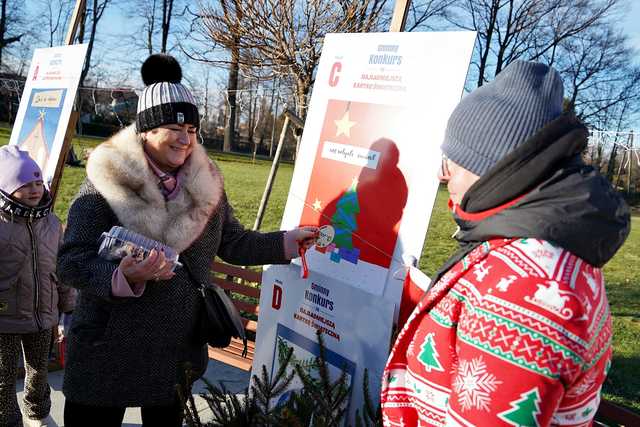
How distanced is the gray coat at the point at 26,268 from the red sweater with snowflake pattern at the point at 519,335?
2.41 metres

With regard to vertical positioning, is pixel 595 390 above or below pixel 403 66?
below

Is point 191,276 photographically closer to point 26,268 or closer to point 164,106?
point 164,106

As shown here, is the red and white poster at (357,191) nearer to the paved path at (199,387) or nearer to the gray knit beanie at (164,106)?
the gray knit beanie at (164,106)

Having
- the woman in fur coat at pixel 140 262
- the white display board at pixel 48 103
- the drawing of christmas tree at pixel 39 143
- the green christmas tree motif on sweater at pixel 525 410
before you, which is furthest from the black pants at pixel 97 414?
the drawing of christmas tree at pixel 39 143

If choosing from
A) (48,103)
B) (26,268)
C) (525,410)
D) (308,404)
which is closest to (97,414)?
(308,404)

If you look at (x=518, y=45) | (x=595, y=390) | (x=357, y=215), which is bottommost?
(x=595, y=390)

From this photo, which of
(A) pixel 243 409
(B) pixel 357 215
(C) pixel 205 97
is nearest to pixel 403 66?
(B) pixel 357 215

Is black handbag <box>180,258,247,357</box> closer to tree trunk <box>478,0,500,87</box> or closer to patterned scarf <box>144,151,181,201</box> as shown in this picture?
patterned scarf <box>144,151,181,201</box>

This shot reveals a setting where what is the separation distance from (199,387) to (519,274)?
3083 mm

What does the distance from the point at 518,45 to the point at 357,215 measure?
1417 centimetres

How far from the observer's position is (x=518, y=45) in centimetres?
1438

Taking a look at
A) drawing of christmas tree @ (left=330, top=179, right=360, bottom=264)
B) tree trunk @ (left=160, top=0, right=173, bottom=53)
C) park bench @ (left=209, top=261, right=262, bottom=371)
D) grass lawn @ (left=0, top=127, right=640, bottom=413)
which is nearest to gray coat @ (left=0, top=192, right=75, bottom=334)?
park bench @ (left=209, top=261, right=262, bottom=371)

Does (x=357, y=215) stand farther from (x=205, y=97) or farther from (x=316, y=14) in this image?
(x=205, y=97)

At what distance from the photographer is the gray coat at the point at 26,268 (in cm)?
267
